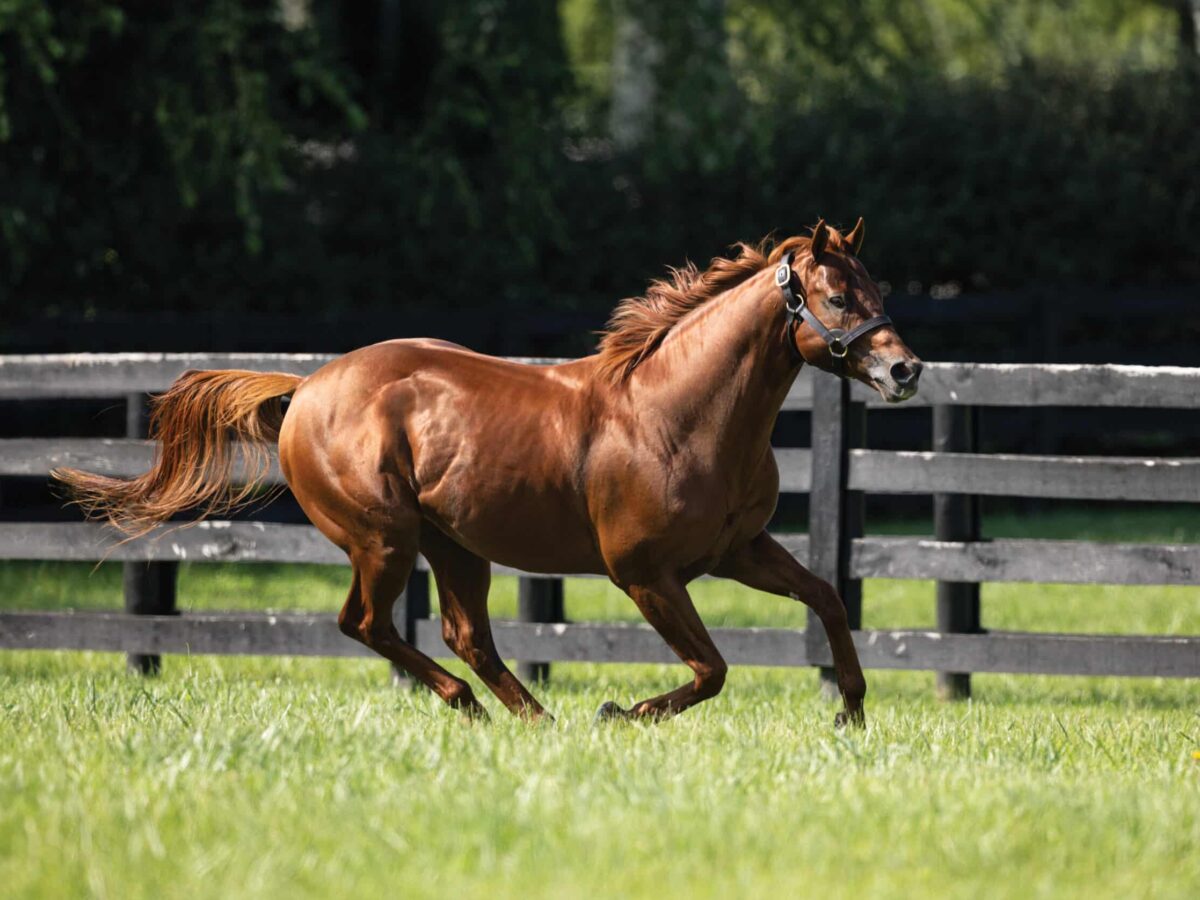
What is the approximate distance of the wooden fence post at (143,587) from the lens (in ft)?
26.1

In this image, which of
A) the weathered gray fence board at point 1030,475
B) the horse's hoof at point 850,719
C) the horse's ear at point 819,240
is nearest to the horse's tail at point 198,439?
A: the horse's ear at point 819,240

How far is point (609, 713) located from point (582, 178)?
9.74 metres

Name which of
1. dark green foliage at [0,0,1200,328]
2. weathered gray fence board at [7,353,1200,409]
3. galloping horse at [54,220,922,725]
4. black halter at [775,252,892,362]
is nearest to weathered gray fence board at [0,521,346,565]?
weathered gray fence board at [7,353,1200,409]

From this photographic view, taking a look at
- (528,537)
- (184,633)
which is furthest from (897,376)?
(184,633)

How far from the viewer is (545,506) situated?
230 inches

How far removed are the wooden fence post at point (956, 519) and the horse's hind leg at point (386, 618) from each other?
232 cm

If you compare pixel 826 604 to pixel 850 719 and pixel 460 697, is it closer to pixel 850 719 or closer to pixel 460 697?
pixel 850 719

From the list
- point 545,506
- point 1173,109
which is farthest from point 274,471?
point 1173,109

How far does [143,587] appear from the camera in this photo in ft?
26.1

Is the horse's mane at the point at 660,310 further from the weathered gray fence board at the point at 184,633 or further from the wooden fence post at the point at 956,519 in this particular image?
the weathered gray fence board at the point at 184,633

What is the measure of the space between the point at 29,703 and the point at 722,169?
9.81 meters

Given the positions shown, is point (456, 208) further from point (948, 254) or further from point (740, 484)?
point (740, 484)

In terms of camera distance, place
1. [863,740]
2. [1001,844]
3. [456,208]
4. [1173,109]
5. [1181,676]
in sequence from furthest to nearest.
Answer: [1173,109] → [456,208] → [1181,676] → [863,740] → [1001,844]

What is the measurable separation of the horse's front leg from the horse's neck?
0.41 meters
